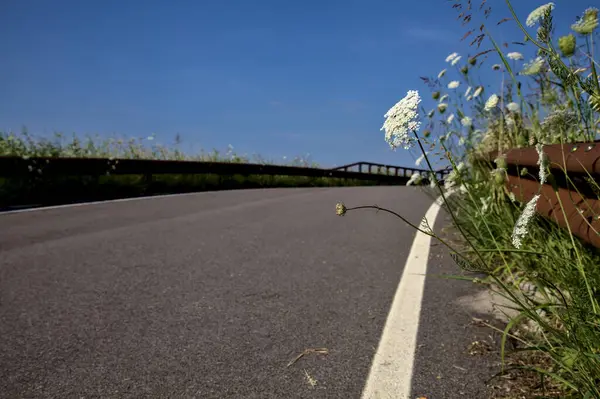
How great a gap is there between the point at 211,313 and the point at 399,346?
1.33 m

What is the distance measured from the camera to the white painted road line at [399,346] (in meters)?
2.76

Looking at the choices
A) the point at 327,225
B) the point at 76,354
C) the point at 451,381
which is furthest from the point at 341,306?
the point at 327,225

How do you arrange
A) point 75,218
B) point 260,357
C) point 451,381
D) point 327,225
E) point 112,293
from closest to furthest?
point 451,381 < point 260,357 < point 112,293 < point 327,225 < point 75,218

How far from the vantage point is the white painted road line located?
2756mm

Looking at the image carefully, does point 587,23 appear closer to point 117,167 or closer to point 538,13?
point 538,13

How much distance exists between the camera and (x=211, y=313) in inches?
158

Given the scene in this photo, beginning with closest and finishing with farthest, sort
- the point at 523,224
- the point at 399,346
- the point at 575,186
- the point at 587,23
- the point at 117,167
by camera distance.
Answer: the point at 523,224
the point at 587,23
the point at 575,186
the point at 399,346
the point at 117,167

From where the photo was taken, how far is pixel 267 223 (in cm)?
865

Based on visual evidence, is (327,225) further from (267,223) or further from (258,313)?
(258,313)

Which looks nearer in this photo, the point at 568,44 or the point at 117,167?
the point at 568,44

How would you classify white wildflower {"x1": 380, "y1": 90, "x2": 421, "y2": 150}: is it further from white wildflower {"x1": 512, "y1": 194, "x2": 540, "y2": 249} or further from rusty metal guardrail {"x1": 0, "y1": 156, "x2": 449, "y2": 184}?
rusty metal guardrail {"x1": 0, "y1": 156, "x2": 449, "y2": 184}

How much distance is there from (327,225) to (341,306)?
432cm

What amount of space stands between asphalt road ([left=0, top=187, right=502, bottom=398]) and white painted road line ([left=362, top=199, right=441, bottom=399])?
55 mm

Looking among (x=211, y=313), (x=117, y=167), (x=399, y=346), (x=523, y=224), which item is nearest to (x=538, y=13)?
(x=523, y=224)
